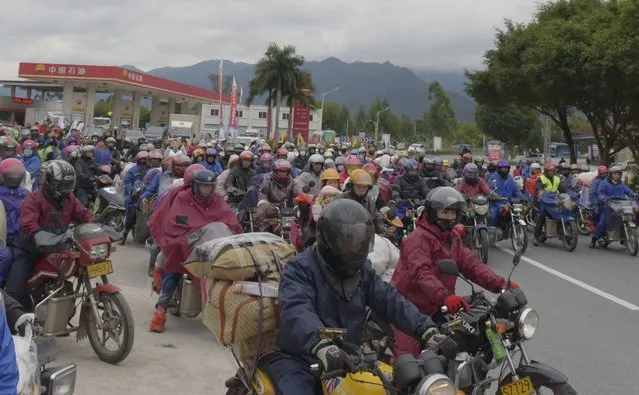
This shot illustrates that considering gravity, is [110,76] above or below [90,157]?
above

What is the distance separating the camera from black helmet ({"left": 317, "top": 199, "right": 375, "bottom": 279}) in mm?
3559

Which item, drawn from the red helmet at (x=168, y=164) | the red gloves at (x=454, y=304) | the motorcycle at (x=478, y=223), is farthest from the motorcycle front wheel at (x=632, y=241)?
the red gloves at (x=454, y=304)

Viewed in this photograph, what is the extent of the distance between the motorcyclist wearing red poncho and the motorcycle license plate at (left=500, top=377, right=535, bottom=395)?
364cm

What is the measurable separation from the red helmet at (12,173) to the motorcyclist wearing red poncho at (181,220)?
1385 mm

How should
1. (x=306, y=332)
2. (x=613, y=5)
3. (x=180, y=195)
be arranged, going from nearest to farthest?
1. (x=306, y=332)
2. (x=180, y=195)
3. (x=613, y=5)

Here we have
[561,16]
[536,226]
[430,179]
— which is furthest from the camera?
[561,16]

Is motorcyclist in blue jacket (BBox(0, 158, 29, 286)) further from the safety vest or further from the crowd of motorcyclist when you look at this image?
the safety vest

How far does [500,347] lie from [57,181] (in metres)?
4.07

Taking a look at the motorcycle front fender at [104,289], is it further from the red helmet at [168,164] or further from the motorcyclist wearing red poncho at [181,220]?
the red helmet at [168,164]

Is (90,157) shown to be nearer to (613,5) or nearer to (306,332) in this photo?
(306,332)

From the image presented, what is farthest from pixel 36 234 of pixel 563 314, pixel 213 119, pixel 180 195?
pixel 213 119

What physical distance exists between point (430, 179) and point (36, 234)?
28.8 ft

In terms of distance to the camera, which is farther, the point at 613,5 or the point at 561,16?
the point at 561,16

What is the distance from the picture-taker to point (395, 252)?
242 inches
